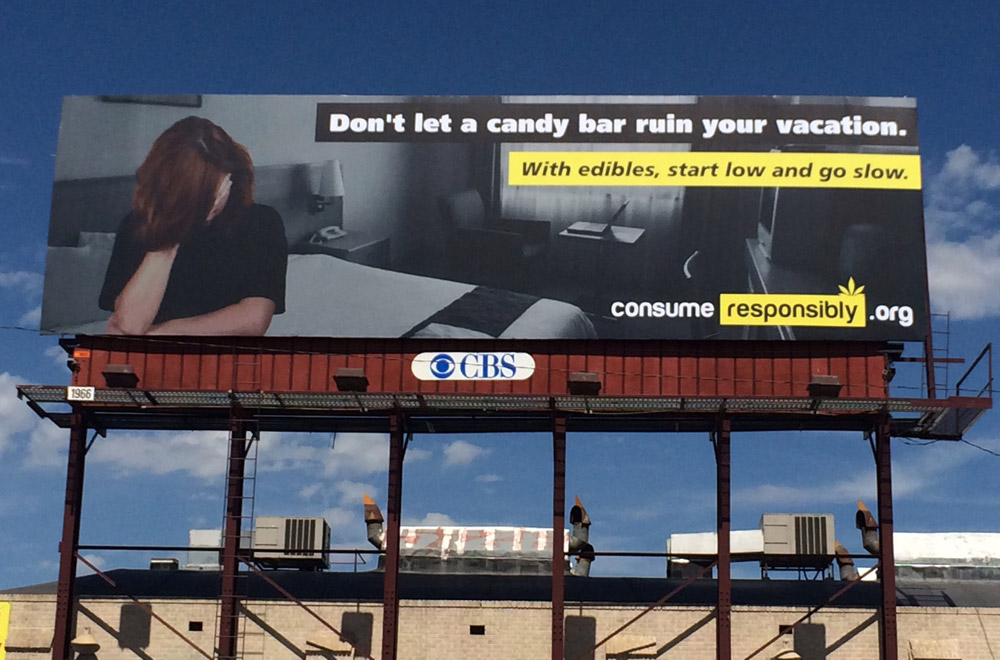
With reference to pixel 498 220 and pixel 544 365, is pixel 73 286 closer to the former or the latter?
pixel 498 220

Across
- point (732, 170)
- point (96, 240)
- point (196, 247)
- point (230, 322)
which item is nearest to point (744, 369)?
point (732, 170)

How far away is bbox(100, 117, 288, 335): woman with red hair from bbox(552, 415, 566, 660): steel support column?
360 inches

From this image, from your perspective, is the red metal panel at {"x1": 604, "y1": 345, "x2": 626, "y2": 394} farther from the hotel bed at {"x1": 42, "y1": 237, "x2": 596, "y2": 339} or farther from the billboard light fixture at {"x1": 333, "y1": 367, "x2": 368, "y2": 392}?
the billboard light fixture at {"x1": 333, "y1": 367, "x2": 368, "y2": 392}

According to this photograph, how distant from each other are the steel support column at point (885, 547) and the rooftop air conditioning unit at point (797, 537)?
144 inches

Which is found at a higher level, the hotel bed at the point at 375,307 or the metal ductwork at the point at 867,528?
the hotel bed at the point at 375,307

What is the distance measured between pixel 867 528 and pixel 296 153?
69.7ft

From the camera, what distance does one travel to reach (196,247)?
4706 centimetres

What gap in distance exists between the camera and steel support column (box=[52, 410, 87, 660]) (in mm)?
45000

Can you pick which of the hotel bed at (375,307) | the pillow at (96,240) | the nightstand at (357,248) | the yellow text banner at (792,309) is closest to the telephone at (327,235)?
the nightstand at (357,248)

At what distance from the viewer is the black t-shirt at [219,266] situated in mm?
46625

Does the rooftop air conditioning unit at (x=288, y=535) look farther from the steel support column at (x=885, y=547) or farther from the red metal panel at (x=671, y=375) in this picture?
the steel support column at (x=885, y=547)

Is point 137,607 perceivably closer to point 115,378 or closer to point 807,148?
point 115,378

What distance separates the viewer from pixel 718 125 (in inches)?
1843

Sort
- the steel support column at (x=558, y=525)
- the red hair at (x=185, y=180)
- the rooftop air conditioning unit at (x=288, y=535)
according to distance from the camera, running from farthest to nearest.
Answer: the rooftop air conditioning unit at (x=288, y=535), the red hair at (x=185, y=180), the steel support column at (x=558, y=525)
